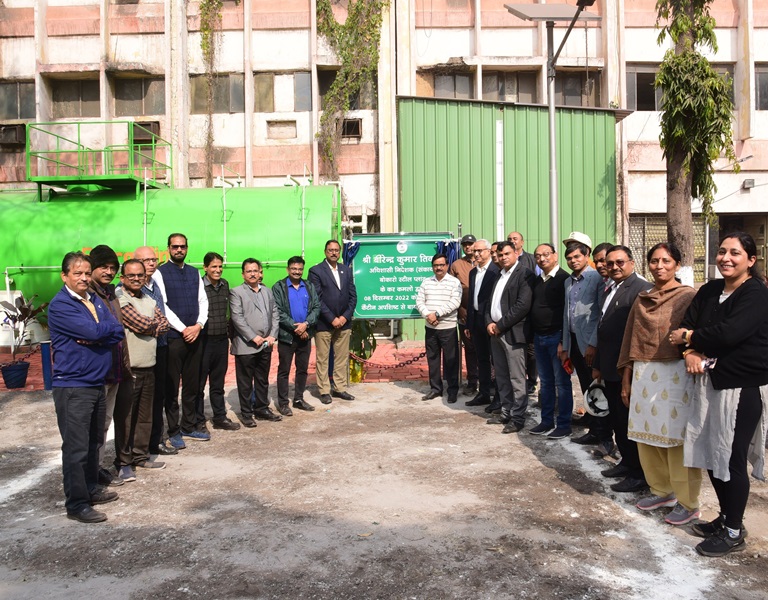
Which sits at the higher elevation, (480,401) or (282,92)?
(282,92)

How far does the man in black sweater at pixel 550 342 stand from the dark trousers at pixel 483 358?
1.45m

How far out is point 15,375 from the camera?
970 cm

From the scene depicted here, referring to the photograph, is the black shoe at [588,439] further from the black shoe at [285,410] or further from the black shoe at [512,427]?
the black shoe at [285,410]

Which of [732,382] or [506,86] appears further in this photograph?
[506,86]

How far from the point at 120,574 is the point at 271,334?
13.4 feet

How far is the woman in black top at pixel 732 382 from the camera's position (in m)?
4.01

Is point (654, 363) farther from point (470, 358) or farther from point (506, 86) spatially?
point (506, 86)

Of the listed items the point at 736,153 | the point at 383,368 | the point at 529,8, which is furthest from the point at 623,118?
the point at 383,368

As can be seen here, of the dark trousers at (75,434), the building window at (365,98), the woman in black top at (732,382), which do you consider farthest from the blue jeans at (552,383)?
the building window at (365,98)

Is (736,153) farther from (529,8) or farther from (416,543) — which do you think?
(416,543)

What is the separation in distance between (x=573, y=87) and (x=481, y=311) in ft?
40.1

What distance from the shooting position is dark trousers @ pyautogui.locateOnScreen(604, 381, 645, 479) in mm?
5391

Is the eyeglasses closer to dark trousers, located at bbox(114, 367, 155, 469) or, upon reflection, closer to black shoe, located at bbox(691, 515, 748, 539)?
black shoe, located at bbox(691, 515, 748, 539)

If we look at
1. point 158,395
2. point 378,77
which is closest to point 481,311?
point 158,395
